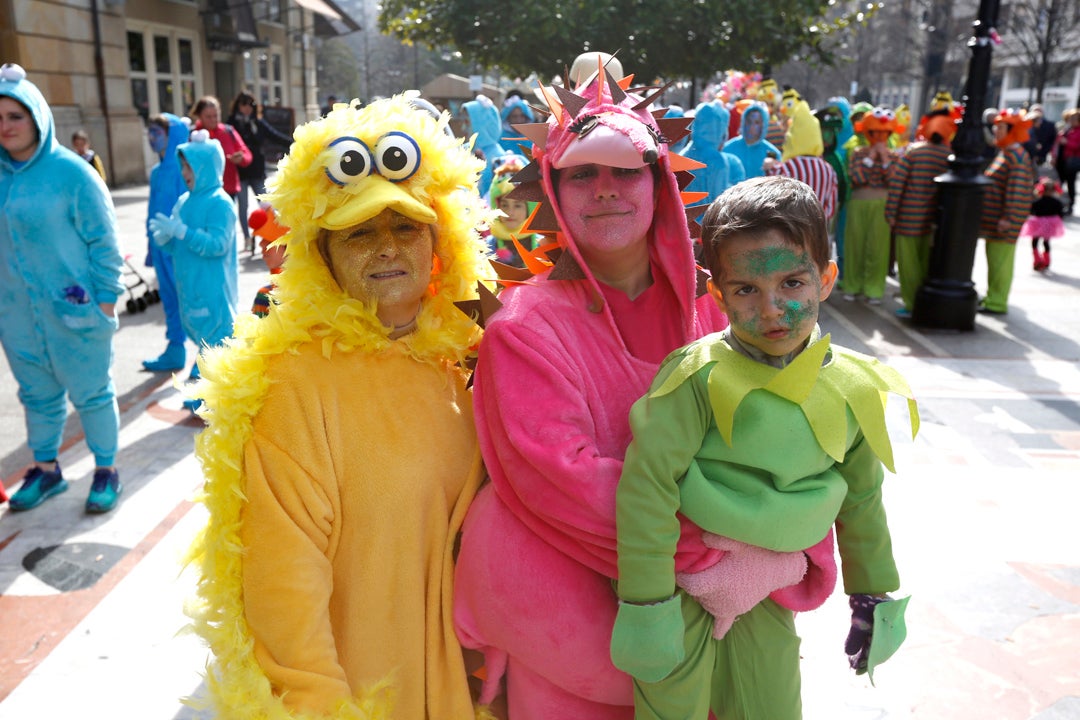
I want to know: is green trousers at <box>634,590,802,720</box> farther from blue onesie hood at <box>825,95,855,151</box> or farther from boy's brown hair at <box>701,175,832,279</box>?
blue onesie hood at <box>825,95,855,151</box>

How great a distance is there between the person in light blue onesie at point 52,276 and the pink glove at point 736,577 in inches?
130

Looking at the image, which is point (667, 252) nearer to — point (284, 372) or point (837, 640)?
point (284, 372)

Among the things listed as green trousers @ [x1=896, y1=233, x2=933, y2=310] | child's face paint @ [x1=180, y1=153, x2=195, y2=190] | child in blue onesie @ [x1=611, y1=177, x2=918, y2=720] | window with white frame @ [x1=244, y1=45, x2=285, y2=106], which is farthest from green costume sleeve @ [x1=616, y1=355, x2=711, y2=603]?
window with white frame @ [x1=244, y1=45, x2=285, y2=106]

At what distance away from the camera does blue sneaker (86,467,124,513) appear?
13.3 feet

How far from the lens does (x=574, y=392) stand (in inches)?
63.7

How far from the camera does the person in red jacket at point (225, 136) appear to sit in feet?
29.8

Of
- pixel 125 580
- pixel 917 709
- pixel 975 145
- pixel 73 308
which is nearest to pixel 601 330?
pixel 917 709

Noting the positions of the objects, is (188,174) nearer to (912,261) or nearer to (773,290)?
(773,290)

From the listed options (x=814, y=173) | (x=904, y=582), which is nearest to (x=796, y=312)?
(x=904, y=582)

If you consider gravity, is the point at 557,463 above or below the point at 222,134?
below

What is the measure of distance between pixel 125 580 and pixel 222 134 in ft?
25.3

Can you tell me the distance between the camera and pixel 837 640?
313cm

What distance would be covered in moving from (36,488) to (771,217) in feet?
13.2

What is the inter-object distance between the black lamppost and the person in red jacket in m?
7.40
